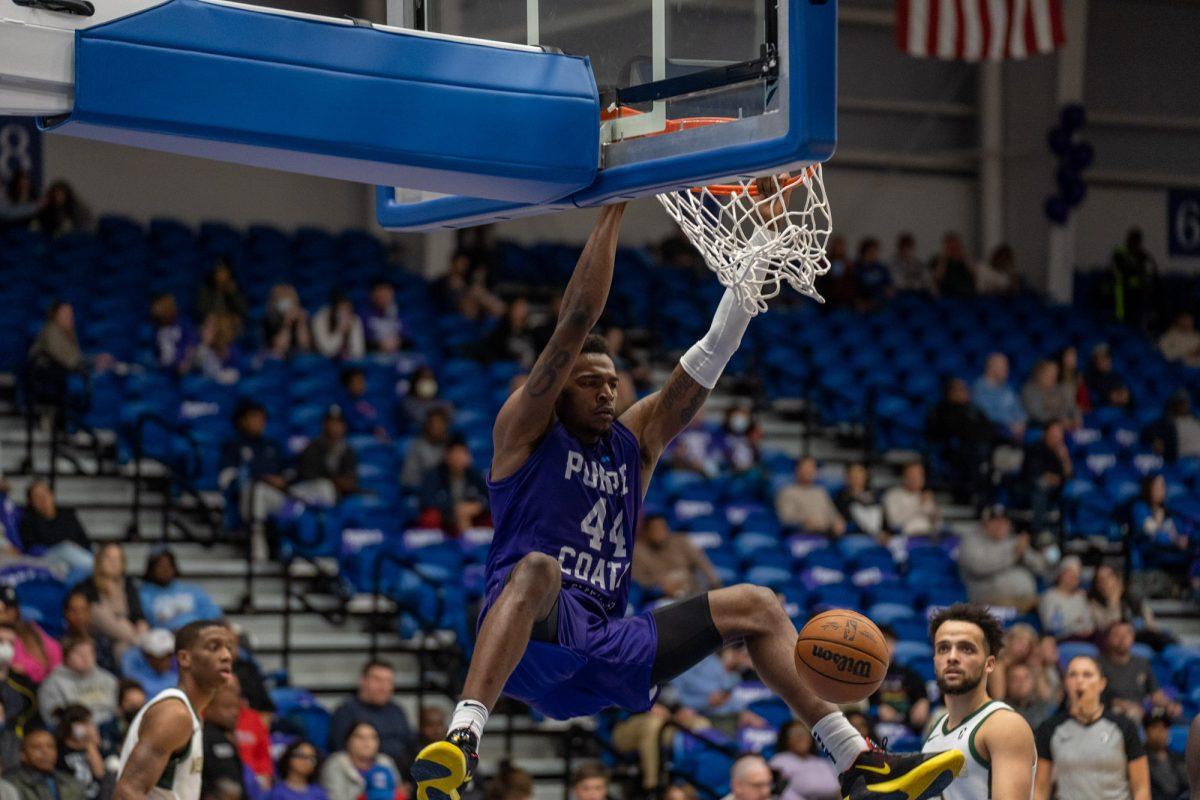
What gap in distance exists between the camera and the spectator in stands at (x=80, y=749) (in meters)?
8.16

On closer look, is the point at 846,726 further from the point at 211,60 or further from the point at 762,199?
the point at 211,60

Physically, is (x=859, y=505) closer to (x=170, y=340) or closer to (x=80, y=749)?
(x=170, y=340)

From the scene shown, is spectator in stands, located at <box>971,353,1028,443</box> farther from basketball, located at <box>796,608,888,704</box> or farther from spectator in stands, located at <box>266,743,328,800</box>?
basketball, located at <box>796,608,888,704</box>

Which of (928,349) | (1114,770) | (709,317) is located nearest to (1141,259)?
(928,349)

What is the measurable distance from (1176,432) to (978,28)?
384 cm

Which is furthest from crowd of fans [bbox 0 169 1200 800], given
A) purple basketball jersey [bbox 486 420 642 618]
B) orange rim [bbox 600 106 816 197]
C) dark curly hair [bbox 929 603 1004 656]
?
orange rim [bbox 600 106 816 197]

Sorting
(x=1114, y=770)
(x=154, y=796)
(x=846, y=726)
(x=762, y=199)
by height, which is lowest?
(x=1114, y=770)

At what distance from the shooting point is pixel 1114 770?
26.1ft

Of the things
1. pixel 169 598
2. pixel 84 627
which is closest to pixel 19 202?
pixel 169 598

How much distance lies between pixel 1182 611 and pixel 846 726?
9239 millimetres

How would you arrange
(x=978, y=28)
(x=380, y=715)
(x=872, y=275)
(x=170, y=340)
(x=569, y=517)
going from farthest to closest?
(x=872, y=275)
(x=978, y=28)
(x=170, y=340)
(x=380, y=715)
(x=569, y=517)

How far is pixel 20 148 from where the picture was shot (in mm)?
14414

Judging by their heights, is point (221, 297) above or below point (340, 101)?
below

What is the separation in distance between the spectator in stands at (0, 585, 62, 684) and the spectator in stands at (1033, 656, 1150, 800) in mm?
4643
